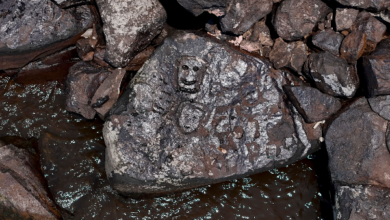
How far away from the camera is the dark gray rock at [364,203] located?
244 centimetres

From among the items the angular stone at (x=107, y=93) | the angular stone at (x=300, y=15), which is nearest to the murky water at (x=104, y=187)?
the angular stone at (x=107, y=93)

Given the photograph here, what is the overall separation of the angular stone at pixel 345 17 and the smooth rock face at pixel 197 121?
60cm

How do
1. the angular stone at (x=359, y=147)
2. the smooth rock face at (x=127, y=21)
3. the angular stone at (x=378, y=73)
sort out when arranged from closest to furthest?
the angular stone at (x=378, y=73) → the angular stone at (x=359, y=147) → the smooth rock face at (x=127, y=21)

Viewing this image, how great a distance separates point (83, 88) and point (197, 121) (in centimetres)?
113

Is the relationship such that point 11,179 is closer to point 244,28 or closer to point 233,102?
point 233,102

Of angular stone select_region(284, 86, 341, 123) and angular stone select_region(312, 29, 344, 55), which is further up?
angular stone select_region(312, 29, 344, 55)

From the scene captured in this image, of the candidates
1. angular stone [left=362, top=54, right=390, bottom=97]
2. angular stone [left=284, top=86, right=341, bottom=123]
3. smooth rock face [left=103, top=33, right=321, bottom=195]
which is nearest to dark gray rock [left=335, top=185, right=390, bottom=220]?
smooth rock face [left=103, top=33, right=321, bottom=195]

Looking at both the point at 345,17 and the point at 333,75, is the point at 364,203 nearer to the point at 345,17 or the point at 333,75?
the point at 333,75

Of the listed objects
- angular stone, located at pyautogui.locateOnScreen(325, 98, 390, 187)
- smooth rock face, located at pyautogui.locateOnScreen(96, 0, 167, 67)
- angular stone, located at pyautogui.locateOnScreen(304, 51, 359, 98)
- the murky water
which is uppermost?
smooth rock face, located at pyautogui.locateOnScreen(96, 0, 167, 67)

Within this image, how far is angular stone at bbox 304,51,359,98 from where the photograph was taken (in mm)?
2600

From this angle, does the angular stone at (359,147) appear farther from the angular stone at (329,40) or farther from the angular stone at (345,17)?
the angular stone at (345,17)

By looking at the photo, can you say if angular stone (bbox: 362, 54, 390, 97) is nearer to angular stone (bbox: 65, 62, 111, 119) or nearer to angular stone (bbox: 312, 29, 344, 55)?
angular stone (bbox: 312, 29, 344, 55)

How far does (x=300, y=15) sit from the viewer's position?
8.73 ft

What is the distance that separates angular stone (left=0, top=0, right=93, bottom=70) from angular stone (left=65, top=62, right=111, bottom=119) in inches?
15.4
